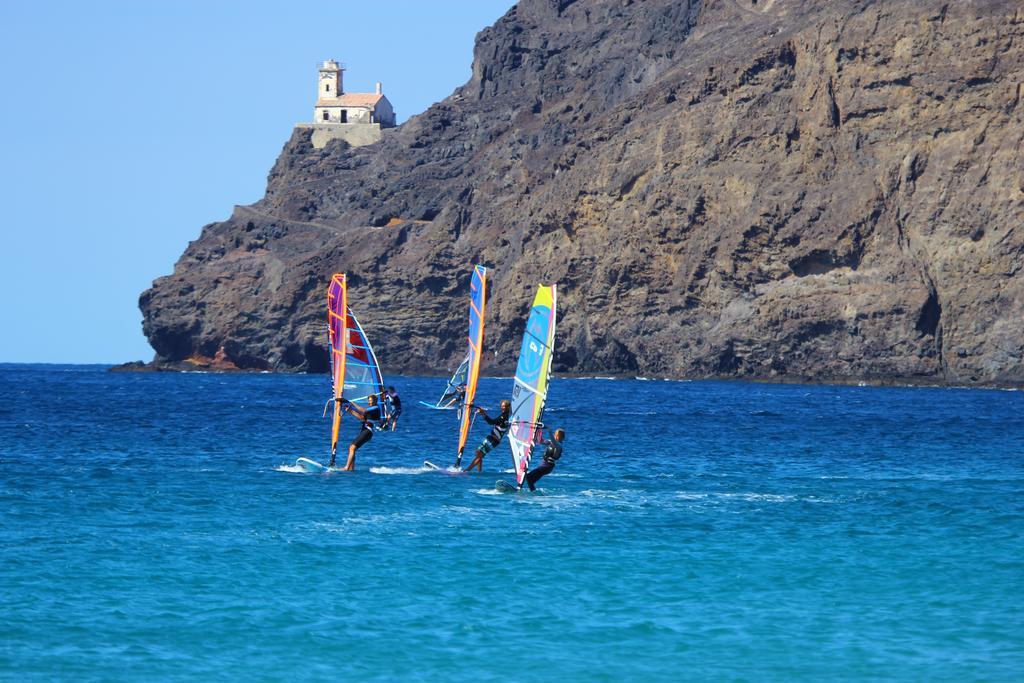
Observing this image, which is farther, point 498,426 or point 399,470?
point 399,470

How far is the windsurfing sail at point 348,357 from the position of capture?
1325 inches

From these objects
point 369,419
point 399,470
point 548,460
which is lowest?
point 399,470

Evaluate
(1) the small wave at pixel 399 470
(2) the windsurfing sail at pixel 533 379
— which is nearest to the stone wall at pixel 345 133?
(1) the small wave at pixel 399 470

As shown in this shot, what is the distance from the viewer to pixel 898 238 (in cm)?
11312

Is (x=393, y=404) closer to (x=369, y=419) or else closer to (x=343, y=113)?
(x=369, y=419)

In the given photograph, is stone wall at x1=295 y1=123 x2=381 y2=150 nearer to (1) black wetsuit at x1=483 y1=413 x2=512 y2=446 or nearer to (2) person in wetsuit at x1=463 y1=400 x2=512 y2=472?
(2) person in wetsuit at x1=463 y1=400 x2=512 y2=472

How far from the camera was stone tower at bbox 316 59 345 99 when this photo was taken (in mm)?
174750

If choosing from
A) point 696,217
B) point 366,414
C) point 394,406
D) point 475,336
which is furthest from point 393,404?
A: point 696,217

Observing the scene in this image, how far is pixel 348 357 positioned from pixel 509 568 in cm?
1307

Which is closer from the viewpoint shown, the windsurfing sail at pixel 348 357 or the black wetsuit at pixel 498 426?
the black wetsuit at pixel 498 426

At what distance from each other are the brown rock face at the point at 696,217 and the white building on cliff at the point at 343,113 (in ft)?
29.2

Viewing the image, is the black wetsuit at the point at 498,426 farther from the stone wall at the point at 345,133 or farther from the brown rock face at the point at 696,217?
the stone wall at the point at 345,133

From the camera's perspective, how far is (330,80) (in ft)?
573

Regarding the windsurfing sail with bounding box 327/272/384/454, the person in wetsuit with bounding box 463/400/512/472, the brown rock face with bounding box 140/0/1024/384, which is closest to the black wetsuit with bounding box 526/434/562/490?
the person in wetsuit with bounding box 463/400/512/472
